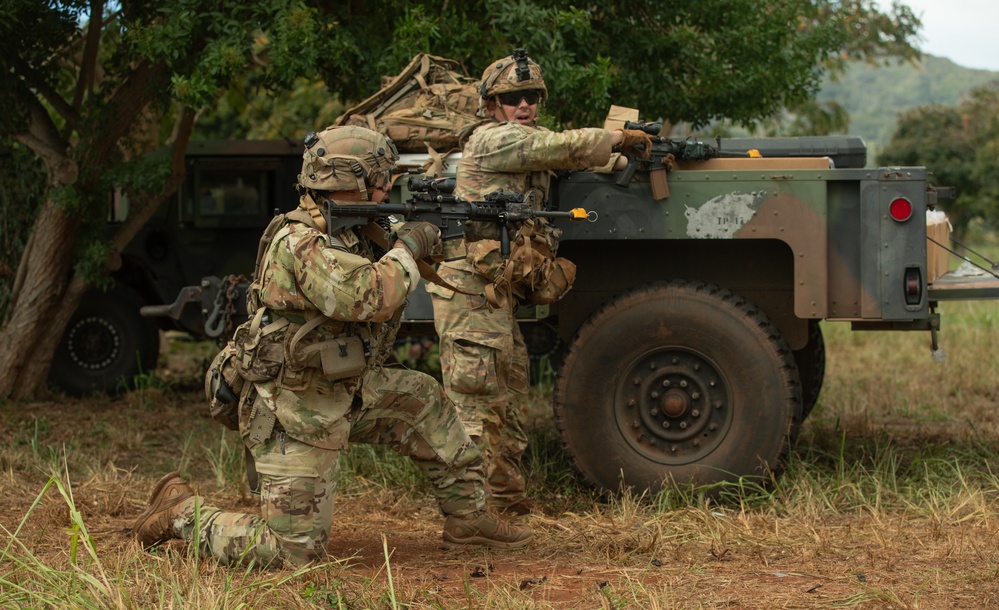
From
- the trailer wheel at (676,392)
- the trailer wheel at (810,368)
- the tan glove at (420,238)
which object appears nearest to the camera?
the tan glove at (420,238)

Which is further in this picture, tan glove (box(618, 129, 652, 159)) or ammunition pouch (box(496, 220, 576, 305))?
tan glove (box(618, 129, 652, 159))

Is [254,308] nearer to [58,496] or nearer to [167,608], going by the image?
[167,608]

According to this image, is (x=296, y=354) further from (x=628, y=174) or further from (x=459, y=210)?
(x=628, y=174)

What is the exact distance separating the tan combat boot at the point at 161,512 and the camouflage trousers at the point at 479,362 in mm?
1223

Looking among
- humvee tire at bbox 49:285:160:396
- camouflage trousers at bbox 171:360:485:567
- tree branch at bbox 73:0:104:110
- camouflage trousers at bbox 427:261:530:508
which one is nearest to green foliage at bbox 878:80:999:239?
humvee tire at bbox 49:285:160:396

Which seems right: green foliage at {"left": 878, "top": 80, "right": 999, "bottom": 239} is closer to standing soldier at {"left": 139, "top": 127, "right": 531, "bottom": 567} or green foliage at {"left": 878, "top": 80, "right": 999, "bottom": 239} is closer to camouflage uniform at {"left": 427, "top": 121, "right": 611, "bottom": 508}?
camouflage uniform at {"left": 427, "top": 121, "right": 611, "bottom": 508}

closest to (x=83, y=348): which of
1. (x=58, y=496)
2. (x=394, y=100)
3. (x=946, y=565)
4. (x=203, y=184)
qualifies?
(x=203, y=184)

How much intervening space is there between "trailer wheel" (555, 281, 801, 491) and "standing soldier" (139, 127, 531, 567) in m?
1.28

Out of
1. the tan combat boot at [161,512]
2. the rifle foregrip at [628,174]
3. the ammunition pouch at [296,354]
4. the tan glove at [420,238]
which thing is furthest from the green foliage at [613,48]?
the tan combat boot at [161,512]

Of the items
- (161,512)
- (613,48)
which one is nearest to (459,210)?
(161,512)

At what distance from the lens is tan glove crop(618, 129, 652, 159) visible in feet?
17.4

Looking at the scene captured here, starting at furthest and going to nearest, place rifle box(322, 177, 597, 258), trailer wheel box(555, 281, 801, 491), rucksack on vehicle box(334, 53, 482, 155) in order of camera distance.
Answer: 1. rucksack on vehicle box(334, 53, 482, 155)
2. trailer wheel box(555, 281, 801, 491)
3. rifle box(322, 177, 597, 258)

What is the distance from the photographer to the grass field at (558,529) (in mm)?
3988

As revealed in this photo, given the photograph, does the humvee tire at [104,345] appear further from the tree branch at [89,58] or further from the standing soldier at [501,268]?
the standing soldier at [501,268]
